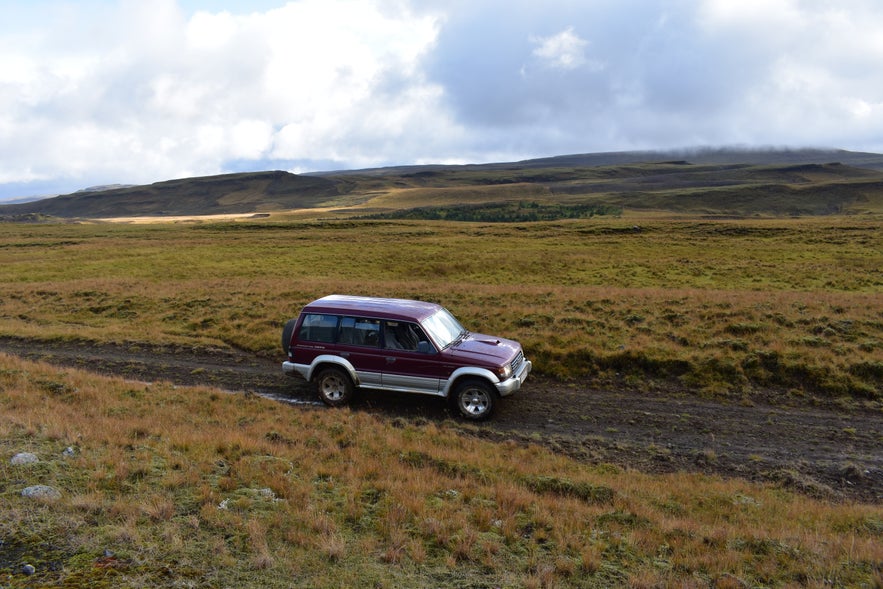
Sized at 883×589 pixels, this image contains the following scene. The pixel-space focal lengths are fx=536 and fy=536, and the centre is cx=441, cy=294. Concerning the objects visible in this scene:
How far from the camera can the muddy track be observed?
910 centimetres

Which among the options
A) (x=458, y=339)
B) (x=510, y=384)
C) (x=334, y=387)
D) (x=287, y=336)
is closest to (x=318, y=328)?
(x=287, y=336)

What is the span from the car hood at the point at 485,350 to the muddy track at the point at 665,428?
1.27 m

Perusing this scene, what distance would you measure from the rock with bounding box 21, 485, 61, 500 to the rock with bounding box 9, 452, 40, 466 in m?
0.93

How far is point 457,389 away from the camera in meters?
11.4

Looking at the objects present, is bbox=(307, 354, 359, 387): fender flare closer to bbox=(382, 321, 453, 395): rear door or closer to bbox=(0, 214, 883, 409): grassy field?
bbox=(382, 321, 453, 395): rear door

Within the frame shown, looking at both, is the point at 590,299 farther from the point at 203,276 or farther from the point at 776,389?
the point at 203,276

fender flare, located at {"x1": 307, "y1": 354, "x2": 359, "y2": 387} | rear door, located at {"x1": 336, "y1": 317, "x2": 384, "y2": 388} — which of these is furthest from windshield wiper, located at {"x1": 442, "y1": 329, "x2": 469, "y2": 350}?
fender flare, located at {"x1": 307, "y1": 354, "x2": 359, "y2": 387}

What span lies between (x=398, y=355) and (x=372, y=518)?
18.8ft

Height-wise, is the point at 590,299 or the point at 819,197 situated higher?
the point at 819,197

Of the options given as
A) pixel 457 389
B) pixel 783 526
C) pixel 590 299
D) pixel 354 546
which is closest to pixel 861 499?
pixel 783 526

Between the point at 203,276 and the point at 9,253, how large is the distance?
30918mm

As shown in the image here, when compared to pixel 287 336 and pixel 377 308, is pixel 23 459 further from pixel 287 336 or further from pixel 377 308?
pixel 377 308

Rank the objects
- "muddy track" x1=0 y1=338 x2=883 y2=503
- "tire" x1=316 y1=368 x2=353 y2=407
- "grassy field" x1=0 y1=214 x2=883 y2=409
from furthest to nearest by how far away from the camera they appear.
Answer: "grassy field" x1=0 y1=214 x2=883 y2=409
"tire" x1=316 y1=368 x2=353 y2=407
"muddy track" x1=0 y1=338 x2=883 y2=503

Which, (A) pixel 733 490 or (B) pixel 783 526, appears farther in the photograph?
(A) pixel 733 490
